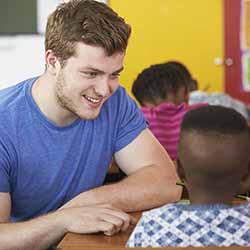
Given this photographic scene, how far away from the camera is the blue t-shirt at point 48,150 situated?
5.69ft

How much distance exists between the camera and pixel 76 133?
1.83 meters

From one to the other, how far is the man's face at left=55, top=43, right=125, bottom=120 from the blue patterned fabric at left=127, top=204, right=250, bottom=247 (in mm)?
634

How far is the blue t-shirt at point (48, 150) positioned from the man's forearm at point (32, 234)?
19 centimetres

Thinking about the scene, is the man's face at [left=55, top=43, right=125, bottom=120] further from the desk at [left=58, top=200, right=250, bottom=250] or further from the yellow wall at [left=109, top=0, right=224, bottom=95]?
the yellow wall at [left=109, top=0, right=224, bottom=95]

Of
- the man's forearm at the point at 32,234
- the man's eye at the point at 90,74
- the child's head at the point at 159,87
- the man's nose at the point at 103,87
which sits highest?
the man's eye at the point at 90,74

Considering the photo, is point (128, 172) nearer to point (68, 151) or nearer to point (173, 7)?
point (68, 151)

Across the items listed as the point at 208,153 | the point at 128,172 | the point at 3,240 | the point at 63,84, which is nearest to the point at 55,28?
the point at 63,84

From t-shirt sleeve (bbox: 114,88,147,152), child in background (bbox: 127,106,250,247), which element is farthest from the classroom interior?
child in background (bbox: 127,106,250,247)

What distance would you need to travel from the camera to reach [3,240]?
1.48 m

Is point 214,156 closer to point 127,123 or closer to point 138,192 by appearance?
point 138,192

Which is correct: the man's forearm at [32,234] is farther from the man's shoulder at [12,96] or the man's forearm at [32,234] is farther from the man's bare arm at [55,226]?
the man's shoulder at [12,96]

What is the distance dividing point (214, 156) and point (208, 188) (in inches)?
2.5

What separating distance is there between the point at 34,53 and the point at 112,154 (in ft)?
12.3

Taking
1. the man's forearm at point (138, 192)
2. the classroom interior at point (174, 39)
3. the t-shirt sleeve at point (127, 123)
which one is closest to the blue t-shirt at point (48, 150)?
the t-shirt sleeve at point (127, 123)
